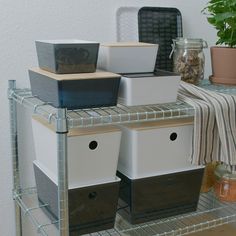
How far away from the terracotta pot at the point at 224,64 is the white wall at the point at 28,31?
307 mm

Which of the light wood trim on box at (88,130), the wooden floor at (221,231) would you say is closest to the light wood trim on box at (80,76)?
the light wood trim on box at (88,130)

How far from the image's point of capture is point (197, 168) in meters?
1.12

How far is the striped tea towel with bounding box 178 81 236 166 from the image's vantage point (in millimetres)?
1029

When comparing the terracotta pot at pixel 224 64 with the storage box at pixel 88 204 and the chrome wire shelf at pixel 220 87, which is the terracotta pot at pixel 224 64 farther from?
the storage box at pixel 88 204

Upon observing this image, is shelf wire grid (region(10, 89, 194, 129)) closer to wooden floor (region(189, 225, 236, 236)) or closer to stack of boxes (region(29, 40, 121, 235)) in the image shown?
stack of boxes (region(29, 40, 121, 235))

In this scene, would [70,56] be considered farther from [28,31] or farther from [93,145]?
[28,31]

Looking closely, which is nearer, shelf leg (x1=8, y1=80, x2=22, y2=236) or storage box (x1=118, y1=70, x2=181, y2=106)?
storage box (x1=118, y1=70, x2=181, y2=106)

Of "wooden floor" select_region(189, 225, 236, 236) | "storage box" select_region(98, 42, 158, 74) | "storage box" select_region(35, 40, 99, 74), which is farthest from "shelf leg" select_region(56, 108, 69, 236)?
"wooden floor" select_region(189, 225, 236, 236)

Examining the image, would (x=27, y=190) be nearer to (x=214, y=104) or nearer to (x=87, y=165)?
(x=87, y=165)

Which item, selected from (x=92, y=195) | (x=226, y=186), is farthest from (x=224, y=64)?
(x=92, y=195)

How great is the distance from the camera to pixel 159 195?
A: 1.08 metres

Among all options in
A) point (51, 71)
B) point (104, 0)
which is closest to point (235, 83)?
point (104, 0)

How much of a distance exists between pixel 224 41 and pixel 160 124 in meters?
0.41

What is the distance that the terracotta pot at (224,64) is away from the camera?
1.23 m
